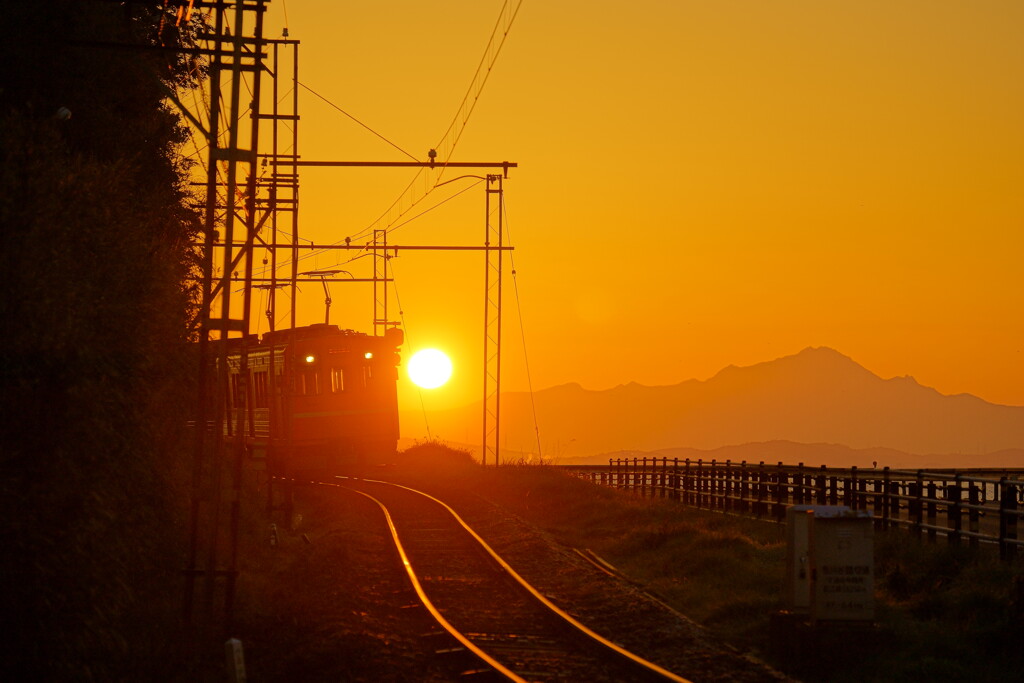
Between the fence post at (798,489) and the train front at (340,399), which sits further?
the train front at (340,399)

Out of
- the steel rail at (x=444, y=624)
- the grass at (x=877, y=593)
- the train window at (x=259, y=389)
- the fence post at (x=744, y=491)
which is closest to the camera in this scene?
the steel rail at (x=444, y=624)

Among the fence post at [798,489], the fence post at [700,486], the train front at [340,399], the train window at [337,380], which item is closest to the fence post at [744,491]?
the fence post at [798,489]

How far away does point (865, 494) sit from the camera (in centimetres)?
2027

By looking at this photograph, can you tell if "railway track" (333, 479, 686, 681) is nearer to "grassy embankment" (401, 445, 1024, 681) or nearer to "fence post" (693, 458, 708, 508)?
"grassy embankment" (401, 445, 1024, 681)

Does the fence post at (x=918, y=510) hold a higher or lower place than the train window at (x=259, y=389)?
lower

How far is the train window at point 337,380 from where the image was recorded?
119 ft

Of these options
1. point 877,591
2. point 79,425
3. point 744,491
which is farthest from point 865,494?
point 79,425

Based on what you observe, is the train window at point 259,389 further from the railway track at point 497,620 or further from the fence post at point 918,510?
the fence post at point 918,510

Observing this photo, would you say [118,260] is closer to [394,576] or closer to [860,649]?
[394,576]

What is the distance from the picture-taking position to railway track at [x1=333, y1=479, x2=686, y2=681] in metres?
12.2

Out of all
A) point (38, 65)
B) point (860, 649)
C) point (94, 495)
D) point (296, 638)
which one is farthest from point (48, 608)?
point (38, 65)

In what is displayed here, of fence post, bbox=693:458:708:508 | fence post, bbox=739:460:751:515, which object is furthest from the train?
fence post, bbox=739:460:751:515

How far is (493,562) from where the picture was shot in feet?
68.3

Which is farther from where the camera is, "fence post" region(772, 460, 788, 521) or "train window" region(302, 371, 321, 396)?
"train window" region(302, 371, 321, 396)
